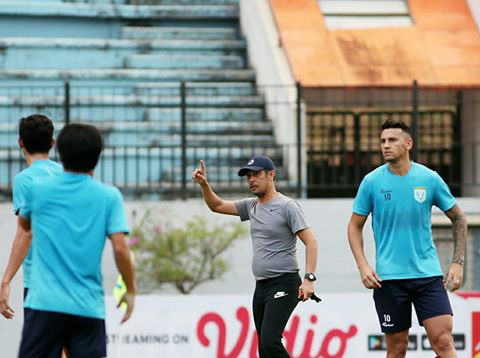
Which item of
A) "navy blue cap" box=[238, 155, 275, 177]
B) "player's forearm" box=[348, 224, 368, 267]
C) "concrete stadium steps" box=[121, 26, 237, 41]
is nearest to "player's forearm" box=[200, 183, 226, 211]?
"navy blue cap" box=[238, 155, 275, 177]

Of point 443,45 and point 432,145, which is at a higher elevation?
point 443,45

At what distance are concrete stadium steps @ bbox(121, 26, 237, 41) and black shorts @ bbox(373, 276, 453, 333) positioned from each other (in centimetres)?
1292

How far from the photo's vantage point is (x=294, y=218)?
9766 mm

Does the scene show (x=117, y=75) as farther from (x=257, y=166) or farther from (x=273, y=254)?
(x=273, y=254)

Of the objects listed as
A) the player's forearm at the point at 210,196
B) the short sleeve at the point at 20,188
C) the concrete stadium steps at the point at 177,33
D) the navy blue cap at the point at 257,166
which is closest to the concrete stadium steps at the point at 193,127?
the concrete stadium steps at the point at 177,33

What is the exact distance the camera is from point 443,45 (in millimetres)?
20172

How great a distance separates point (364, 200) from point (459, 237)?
72cm

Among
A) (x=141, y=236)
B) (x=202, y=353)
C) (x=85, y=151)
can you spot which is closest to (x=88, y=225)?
(x=85, y=151)

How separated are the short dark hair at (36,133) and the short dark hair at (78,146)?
100 centimetres

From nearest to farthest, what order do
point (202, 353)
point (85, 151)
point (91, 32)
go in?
point (85, 151) < point (202, 353) < point (91, 32)

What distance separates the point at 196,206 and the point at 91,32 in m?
5.18

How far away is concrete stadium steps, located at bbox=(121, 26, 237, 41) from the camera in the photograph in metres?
21.6

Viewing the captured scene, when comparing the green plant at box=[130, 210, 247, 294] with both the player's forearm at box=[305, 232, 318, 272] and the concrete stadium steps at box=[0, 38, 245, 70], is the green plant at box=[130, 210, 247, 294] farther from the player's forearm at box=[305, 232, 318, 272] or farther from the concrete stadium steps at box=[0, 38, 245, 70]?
the player's forearm at box=[305, 232, 318, 272]

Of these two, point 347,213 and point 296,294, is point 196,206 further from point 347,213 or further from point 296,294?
point 296,294
